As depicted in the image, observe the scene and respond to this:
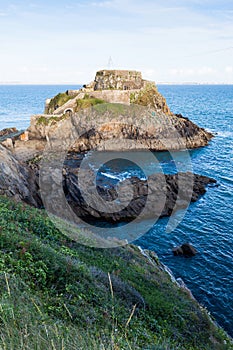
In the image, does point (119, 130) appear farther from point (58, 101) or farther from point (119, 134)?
point (58, 101)

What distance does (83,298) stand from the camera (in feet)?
26.8

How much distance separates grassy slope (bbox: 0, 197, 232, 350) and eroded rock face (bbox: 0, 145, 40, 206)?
6.98 meters

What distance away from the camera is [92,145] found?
48.3 m

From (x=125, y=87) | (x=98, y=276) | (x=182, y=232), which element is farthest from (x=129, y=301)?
(x=125, y=87)

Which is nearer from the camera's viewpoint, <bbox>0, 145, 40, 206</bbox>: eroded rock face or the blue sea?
the blue sea

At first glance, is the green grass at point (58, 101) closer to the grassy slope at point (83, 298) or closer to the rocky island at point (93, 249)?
the rocky island at point (93, 249)

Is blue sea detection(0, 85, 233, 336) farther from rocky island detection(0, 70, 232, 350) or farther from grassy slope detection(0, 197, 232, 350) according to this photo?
grassy slope detection(0, 197, 232, 350)

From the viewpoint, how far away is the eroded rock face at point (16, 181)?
65.4 ft

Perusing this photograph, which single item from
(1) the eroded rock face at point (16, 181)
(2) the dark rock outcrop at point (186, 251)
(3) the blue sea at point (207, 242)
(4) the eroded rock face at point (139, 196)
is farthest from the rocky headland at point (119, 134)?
(2) the dark rock outcrop at point (186, 251)

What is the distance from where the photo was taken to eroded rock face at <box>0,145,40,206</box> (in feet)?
65.4

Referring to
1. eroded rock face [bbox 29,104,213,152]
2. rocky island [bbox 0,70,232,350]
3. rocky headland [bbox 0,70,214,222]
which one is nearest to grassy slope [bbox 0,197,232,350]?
rocky island [bbox 0,70,232,350]

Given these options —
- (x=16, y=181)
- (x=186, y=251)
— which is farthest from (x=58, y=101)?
(x=186, y=251)

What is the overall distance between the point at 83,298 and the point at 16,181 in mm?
15132

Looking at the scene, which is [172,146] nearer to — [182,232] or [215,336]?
[182,232]
